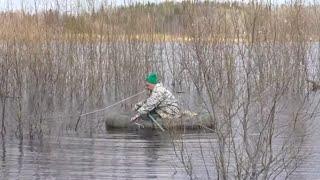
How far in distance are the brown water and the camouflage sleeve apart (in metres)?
0.70

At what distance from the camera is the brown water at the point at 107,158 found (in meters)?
10.1

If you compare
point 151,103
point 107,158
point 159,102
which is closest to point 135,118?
point 151,103

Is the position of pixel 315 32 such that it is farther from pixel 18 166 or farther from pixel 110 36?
pixel 18 166

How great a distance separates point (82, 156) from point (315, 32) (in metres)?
10.4

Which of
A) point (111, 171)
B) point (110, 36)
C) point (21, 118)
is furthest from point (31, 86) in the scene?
point (111, 171)

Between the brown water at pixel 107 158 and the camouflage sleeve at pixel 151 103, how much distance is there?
2.29 feet

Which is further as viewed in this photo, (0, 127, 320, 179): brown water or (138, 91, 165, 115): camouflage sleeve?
(138, 91, 165, 115): camouflage sleeve

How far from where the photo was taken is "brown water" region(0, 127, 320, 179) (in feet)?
33.0

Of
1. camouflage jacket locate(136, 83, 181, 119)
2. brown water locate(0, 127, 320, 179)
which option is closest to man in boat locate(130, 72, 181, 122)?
camouflage jacket locate(136, 83, 181, 119)

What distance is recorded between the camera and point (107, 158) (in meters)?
11.5

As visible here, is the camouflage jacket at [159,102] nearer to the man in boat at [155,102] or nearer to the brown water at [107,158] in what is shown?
the man in boat at [155,102]

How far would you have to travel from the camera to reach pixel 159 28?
18.8 m

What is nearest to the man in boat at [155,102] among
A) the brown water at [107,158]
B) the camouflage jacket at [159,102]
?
the camouflage jacket at [159,102]

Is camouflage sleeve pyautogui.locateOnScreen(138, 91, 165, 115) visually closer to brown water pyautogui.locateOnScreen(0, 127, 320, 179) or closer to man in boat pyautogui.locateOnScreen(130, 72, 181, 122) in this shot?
man in boat pyautogui.locateOnScreen(130, 72, 181, 122)
